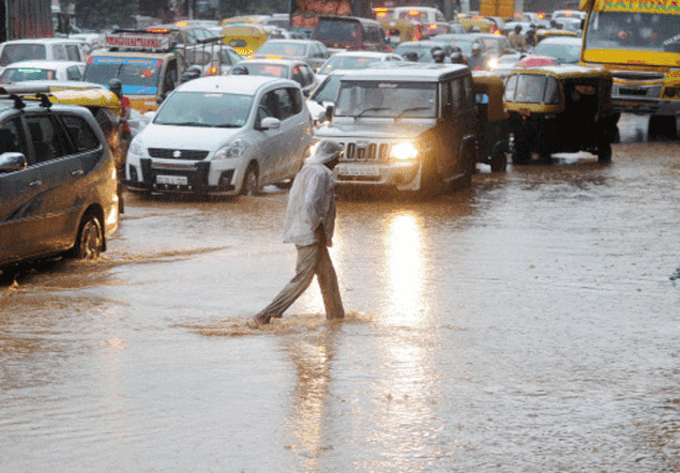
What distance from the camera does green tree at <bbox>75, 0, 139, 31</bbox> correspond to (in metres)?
60.2

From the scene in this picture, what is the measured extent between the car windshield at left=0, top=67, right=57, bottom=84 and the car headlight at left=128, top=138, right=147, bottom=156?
18.1 ft

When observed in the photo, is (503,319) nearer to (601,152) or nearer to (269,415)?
(269,415)

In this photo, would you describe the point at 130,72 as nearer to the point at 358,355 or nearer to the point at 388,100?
the point at 388,100

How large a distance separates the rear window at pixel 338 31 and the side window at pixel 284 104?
20694 mm

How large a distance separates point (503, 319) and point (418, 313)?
689mm

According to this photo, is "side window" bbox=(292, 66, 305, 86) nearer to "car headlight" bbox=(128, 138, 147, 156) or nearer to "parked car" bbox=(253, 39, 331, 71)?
"parked car" bbox=(253, 39, 331, 71)

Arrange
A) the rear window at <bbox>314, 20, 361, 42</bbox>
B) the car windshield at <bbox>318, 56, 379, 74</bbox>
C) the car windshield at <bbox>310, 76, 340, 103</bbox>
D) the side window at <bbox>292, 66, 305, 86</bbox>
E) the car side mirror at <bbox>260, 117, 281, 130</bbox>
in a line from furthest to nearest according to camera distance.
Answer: the rear window at <bbox>314, 20, 361, 42</bbox>, the car windshield at <bbox>318, 56, 379, 74</bbox>, the side window at <bbox>292, 66, 305, 86</bbox>, the car windshield at <bbox>310, 76, 340, 103</bbox>, the car side mirror at <bbox>260, 117, 281, 130</bbox>

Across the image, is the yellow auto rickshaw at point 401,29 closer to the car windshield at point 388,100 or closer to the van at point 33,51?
the van at point 33,51

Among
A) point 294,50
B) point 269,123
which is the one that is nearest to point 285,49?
point 294,50

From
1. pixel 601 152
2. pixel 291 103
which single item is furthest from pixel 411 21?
pixel 291 103

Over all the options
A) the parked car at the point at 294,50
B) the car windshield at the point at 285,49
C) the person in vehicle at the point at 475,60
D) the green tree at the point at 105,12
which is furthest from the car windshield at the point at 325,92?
the green tree at the point at 105,12

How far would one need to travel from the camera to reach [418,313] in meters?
10.3

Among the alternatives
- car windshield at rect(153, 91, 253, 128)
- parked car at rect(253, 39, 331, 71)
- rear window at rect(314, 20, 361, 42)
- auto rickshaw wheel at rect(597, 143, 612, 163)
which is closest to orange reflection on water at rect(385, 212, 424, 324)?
car windshield at rect(153, 91, 253, 128)

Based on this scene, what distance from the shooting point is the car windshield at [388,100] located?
18438 mm
